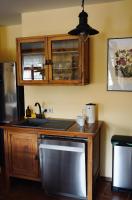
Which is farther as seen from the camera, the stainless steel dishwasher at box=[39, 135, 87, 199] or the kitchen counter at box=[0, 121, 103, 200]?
the kitchen counter at box=[0, 121, 103, 200]

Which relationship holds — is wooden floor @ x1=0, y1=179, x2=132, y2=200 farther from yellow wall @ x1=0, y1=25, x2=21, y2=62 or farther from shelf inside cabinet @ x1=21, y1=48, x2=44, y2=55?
yellow wall @ x1=0, y1=25, x2=21, y2=62

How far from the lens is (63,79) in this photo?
2.91 m

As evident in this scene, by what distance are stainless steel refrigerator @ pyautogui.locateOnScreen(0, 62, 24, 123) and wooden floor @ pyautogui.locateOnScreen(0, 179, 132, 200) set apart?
1.09 m

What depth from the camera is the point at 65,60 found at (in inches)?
116

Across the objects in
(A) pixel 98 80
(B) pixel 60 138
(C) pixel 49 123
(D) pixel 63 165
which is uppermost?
(A) pixel 98 80

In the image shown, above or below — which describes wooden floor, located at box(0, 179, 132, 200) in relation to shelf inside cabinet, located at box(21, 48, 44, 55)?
below

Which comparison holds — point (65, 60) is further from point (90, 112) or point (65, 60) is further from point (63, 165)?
point (63, 165)

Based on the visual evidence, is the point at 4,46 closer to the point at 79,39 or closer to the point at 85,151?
the point at 79,39

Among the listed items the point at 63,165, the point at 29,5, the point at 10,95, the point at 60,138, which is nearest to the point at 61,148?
the point at 60,138

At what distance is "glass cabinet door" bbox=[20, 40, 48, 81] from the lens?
118 inches

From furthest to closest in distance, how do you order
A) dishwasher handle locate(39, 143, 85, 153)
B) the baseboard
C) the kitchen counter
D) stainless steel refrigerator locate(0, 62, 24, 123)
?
1. stainless steel refrigerator locate(0, 62, 24, 123)
2. the baseboard
3. the kitchen counter
4. dishwasher handle locate(39, 143, 85, 153)

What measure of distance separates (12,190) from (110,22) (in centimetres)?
263

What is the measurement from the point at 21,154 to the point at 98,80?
1.47 metres

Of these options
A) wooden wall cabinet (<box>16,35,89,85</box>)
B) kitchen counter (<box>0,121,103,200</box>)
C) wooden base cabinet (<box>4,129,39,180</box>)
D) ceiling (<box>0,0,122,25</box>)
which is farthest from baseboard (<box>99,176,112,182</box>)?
ceiling (<box>0,0,122,25</box>)
